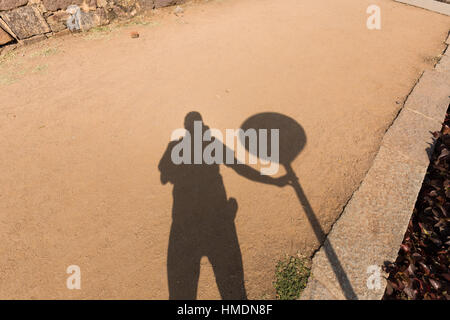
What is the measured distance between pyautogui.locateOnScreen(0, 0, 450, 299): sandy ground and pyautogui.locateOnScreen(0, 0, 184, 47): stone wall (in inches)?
13.5

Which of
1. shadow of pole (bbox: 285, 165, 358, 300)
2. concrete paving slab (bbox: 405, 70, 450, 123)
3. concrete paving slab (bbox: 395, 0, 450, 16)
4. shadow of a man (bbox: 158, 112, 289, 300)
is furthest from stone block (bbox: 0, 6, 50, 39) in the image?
concrete paving slab (bbox: 395, 0, 450, 16)

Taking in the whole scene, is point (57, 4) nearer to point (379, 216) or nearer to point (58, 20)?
point (58, 20)

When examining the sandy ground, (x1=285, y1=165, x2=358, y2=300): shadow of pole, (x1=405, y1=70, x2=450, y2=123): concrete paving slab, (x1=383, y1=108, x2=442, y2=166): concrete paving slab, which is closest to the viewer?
(x1=285, y1=165, x2=358, y2=300): shadow of pole

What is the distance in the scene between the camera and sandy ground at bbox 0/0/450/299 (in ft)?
9.75

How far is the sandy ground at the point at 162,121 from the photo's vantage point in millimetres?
2971

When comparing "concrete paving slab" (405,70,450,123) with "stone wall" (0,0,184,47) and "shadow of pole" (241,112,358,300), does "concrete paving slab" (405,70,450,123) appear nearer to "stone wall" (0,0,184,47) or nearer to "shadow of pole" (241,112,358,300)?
"shadow of pole" (241,112,358,300)

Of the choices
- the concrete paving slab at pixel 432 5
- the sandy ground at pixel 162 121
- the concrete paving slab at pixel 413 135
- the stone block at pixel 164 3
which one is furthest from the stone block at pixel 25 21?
the concrete paving slab at pixel 432 5

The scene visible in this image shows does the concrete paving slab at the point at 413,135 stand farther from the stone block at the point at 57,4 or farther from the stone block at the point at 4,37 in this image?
the stone block at the point at 4,37

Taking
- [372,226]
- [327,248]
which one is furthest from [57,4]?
[372,226]

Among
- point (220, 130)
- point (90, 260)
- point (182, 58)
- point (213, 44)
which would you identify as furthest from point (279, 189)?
point (213, 44)

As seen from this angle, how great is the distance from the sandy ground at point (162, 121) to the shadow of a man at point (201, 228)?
0.11m

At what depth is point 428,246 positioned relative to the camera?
9.75 feet

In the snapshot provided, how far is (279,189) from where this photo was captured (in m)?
3.52
